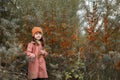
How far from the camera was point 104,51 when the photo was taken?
27.1 ft

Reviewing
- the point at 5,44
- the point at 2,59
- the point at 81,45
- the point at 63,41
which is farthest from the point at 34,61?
the point at 81,45

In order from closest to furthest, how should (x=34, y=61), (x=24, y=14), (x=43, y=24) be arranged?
(x=34, y=61) < (x=24, y=14) < (x=43, y=24)

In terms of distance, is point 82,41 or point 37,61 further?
point 82,41

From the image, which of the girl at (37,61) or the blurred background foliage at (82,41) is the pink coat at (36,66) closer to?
the girl at (37,61)

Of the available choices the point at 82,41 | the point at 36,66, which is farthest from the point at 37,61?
the point at 82,41

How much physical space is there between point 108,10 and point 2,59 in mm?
4416

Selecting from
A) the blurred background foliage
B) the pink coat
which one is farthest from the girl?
the blurred background foliage

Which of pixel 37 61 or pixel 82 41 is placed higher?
pixel 82 41

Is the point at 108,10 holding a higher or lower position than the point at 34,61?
higher

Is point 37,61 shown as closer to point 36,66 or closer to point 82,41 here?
point 36,66

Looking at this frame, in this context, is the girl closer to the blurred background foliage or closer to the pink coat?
the pink coat

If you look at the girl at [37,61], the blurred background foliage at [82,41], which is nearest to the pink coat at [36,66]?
the girl at [37,61]

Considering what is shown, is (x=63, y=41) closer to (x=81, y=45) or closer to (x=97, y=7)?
(x=81, y=45)

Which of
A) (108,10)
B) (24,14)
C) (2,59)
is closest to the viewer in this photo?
(2,59)
